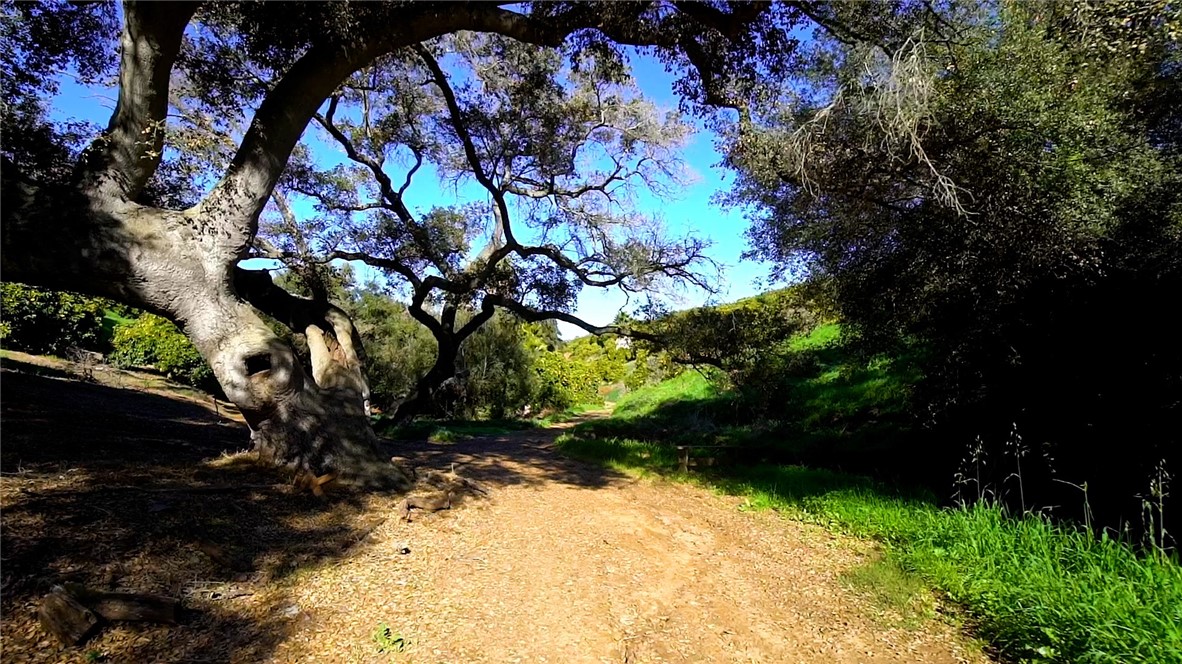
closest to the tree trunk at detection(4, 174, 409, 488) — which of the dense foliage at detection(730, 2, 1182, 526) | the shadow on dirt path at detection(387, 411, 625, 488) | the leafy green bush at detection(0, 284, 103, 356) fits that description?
the shadow on dirt path at detection(387, 411, 625, 488)

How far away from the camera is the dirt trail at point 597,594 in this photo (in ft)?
9.56

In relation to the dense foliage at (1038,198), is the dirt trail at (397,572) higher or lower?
lower

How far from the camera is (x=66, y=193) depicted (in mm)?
4582

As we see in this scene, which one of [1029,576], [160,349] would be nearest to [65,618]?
[1029,576]

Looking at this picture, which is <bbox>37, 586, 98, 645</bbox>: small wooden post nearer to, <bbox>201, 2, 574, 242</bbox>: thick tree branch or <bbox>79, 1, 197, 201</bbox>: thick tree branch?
<bbox>201, 2, 574, 242</bbox>: thick tree branch

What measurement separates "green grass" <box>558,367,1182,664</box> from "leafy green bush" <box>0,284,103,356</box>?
1605cm

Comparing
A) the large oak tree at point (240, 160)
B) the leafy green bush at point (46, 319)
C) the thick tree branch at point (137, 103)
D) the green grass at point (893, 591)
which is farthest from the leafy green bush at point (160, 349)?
the green grass at point (893, 591)

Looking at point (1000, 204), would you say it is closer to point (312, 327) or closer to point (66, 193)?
point (312, 327)

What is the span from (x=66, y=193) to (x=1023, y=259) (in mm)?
8671

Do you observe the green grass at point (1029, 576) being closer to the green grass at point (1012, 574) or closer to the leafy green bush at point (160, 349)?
the green grass at point (1012, 574)

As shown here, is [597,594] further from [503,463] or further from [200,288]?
[503,463]

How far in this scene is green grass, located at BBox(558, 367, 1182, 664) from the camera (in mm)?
2766

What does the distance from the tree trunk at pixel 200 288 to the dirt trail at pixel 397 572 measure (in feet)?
1.32

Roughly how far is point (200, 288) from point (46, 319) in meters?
12.6
